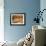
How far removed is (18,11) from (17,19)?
341 millimetres

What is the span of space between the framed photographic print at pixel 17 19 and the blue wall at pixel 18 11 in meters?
0.13

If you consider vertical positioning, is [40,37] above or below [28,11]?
below

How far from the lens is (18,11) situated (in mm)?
5762

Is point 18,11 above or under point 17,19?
above

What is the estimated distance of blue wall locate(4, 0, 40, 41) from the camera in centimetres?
573

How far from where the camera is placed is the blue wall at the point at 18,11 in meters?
5.73

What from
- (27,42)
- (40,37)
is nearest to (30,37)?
(27,42)

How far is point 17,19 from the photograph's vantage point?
5.78 m

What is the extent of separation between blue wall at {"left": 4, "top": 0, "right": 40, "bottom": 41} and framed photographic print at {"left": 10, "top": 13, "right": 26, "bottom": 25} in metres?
0.13

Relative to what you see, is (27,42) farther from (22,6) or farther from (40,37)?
(22,6)

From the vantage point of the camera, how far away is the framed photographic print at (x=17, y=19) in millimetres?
5754

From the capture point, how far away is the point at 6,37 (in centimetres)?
573

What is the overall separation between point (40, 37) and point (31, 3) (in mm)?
3178

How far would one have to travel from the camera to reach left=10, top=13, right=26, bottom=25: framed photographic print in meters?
5.75
